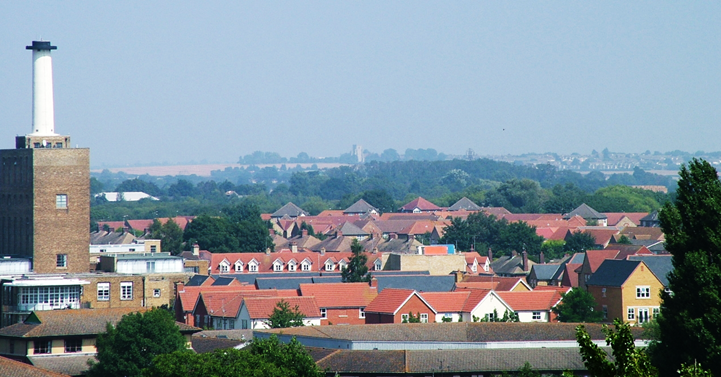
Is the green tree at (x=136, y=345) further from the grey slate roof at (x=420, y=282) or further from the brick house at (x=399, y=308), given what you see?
the grey slate roof at (x=420, y=282)

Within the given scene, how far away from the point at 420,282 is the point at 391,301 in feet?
35.6

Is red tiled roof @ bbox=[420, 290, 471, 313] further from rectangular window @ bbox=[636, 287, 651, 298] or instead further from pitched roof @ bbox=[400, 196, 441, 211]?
pitched roof @ bbox=[400, 196, 441, 211]

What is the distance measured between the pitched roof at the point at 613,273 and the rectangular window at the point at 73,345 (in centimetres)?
2761

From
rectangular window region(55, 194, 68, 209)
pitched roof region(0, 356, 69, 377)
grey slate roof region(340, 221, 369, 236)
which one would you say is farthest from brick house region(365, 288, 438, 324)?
grey slate roof region(340, 221, 369, 236)

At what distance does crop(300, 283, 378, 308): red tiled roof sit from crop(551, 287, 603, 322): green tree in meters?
9.67

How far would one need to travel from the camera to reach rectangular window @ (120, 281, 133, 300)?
62.5 metres

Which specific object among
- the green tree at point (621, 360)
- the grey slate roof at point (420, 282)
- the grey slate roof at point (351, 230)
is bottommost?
the grey slate roof at point (420, 282)

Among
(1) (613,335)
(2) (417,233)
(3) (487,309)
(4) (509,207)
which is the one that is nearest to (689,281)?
(1) (613,335)

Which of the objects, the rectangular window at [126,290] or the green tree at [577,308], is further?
the rectangular window at [126,290]

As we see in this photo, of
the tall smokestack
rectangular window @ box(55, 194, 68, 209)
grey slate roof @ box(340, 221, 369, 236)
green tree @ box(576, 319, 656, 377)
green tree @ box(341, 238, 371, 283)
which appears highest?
the tall smokestack

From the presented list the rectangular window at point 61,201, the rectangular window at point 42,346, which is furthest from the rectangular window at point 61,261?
the rectangular window at point 42,346

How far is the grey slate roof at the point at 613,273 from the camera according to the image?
62688 millimetres

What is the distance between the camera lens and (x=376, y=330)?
168 feet

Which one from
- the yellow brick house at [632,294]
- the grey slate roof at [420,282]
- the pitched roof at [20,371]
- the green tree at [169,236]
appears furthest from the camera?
the green tree at [169,236]
